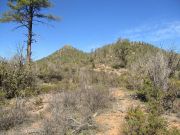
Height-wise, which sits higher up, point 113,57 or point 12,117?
point 113,57

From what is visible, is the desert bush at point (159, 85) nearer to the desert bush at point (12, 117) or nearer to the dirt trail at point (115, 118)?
the dirt trail at point (115, 118)

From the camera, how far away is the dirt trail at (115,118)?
885cm

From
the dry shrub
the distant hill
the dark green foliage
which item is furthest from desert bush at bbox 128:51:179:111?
the distant hill

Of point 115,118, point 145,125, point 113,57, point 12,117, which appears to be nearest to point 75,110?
point 115,118

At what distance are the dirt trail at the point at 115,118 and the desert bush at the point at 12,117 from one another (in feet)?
7.50

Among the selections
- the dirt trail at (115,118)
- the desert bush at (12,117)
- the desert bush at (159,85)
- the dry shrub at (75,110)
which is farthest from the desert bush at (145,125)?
the desert bush at (12,117)

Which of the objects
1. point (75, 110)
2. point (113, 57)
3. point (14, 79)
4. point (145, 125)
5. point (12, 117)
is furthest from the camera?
point (113, 57)

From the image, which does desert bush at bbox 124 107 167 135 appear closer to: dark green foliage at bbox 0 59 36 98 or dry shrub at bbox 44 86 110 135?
dry shrub at bbox 44 86 110 135

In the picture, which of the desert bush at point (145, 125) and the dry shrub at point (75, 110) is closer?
the desert bush at point (145, 125)

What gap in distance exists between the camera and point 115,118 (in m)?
10.2

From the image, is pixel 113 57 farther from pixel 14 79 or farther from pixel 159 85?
pixel 159 85

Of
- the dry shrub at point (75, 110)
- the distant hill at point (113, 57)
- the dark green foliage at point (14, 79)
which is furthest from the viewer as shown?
the distant hill at point (113, 57)

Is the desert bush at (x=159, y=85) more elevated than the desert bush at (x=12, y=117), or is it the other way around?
the desert bush at (x=159, y=85)

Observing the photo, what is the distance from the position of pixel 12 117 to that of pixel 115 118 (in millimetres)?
3190
